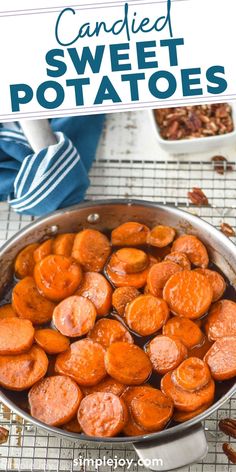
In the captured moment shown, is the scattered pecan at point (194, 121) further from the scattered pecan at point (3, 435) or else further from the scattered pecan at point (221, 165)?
the scattered pecan at point (3, 435)

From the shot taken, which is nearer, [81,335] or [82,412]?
[82,412]

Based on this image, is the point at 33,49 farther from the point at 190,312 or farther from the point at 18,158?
the point at 190,312

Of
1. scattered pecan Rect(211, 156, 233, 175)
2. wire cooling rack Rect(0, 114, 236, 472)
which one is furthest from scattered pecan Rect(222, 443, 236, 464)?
scattered pecan Rect(211, 156, 233, 175)

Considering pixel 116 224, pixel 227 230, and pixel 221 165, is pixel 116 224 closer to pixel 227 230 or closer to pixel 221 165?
pixel 227 230

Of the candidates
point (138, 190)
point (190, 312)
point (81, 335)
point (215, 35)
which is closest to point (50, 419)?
point (81, 335)

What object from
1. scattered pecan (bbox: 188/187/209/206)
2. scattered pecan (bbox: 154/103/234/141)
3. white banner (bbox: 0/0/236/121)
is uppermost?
white banner (bbox: 0/0/236/121)

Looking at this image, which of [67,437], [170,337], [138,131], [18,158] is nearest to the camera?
[67,437]

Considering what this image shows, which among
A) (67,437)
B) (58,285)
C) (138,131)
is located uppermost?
(138,131)

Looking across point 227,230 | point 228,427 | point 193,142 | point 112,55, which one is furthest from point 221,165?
point 228,427

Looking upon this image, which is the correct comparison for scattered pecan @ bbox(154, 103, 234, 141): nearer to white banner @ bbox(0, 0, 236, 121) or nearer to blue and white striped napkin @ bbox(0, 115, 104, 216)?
blue and white striped napkin @ bbox(0, 115, 104, 216)
